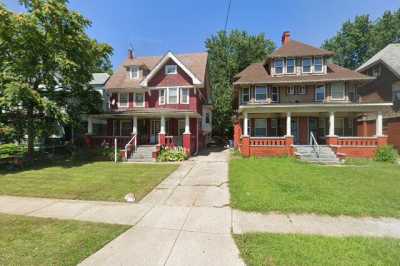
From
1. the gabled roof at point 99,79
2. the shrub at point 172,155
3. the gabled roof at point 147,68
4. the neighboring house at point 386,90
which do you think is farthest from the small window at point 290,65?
the gabled roof at point 99,79

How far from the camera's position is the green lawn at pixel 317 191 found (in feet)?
21.5

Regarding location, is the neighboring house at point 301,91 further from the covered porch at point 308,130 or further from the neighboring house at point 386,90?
the neighboring house at point 386,90

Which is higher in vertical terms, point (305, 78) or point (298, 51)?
point (298, 51)

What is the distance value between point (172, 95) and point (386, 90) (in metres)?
21.6

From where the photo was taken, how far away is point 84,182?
9.98 meters

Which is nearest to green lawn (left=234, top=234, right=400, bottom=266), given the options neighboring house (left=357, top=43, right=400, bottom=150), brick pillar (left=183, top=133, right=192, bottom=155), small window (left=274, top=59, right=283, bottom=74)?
brick pillar (left=183, top=133, right=192, bottom=155)

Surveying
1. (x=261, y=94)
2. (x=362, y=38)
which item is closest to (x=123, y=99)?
(x=261, y=94)

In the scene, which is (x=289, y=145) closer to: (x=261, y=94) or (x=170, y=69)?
(x=261, y=94)

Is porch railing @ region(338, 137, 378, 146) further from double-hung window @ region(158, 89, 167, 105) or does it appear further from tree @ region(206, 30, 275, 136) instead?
tree @ region(206, 30, 275, 136)

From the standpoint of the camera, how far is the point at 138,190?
872cm

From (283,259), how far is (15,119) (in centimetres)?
1777

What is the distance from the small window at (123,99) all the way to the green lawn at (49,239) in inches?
640

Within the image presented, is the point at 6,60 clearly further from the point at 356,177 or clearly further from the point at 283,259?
the point at 356,177

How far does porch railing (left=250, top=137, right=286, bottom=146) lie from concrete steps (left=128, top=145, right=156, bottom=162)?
298 inches
